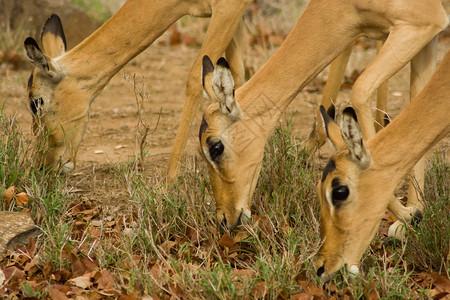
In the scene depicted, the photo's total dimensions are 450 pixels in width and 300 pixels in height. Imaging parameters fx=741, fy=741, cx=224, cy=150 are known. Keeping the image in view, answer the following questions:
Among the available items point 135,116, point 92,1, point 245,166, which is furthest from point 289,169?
point 92,1

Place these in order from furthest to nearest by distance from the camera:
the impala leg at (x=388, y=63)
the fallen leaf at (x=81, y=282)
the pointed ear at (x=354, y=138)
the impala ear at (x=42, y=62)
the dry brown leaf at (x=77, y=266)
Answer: the impala ear at (x=42, y=62) → the impala leg at (x=388, y=63) → the dry brown leaf at (x=77, y=266) → the fallen leaf at (x=81, y=282) → the pointed ear at (x=354, y=138)

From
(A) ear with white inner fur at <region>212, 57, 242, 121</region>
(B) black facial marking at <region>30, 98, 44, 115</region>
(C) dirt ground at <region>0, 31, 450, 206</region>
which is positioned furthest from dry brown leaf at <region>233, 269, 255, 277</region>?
(B) black facial marking at <region>30, 98, 44, 115</region>

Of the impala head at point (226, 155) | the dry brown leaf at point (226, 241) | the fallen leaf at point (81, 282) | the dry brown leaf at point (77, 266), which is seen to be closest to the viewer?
the fallen leaf at point (81, 282)

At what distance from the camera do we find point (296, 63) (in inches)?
224

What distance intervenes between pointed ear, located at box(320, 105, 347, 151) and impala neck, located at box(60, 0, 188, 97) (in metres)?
2.54

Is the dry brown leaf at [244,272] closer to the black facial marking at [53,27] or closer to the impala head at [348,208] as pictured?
the impala head at [348,208]

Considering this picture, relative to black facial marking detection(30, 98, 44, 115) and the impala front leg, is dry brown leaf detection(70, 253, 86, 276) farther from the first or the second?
the impala front leg

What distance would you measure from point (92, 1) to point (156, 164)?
6540mm

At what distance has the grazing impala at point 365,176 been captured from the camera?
14.6ft

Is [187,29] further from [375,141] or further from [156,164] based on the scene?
[375,141]

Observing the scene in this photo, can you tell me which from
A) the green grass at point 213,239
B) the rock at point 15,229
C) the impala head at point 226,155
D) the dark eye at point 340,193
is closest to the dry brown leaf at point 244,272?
the green grass at point 213,239

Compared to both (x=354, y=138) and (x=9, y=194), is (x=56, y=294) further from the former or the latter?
(x=354, y=138)

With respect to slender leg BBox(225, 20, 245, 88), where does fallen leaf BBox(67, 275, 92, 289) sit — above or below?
below

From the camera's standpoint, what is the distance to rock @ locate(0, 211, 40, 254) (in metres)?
5.05
